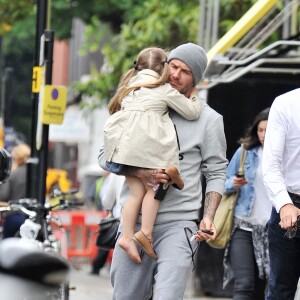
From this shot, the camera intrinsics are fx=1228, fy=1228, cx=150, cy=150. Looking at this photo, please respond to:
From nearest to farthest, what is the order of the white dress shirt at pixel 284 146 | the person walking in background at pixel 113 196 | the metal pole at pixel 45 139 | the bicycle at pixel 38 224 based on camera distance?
1. the white dress shirt at pixel 284 146
2. the bicycle at pixel 38 224
3. the person walking in background at pixel 113 196
4. the metal pole at pixel 45 139

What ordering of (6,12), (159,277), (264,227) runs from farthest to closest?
(6,12), (264,227), (159,277)

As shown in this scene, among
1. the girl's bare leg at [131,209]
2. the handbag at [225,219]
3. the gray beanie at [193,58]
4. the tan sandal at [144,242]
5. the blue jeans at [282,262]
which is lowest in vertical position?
the handbag at [225,219]

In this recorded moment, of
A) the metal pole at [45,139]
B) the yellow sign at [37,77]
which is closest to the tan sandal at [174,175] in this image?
the metal pole at [45,139]

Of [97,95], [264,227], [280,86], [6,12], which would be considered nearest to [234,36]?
[280,86]

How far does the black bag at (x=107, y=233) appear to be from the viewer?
32.1 feet

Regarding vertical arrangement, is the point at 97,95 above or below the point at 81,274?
→ above

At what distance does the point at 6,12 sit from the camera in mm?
18859

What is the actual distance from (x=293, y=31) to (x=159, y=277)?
10.3m

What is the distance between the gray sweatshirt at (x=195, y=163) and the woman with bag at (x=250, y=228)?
88.5 inches

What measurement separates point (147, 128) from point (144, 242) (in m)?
0.58

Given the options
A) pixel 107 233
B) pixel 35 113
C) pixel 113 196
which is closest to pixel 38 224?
pixel 107 233

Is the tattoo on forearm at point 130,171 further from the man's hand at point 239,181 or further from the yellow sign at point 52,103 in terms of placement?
the yellow sign at point 52,103

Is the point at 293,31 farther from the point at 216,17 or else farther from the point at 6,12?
the point at 6,12

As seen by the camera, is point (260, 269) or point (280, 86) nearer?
point (260, 269)
